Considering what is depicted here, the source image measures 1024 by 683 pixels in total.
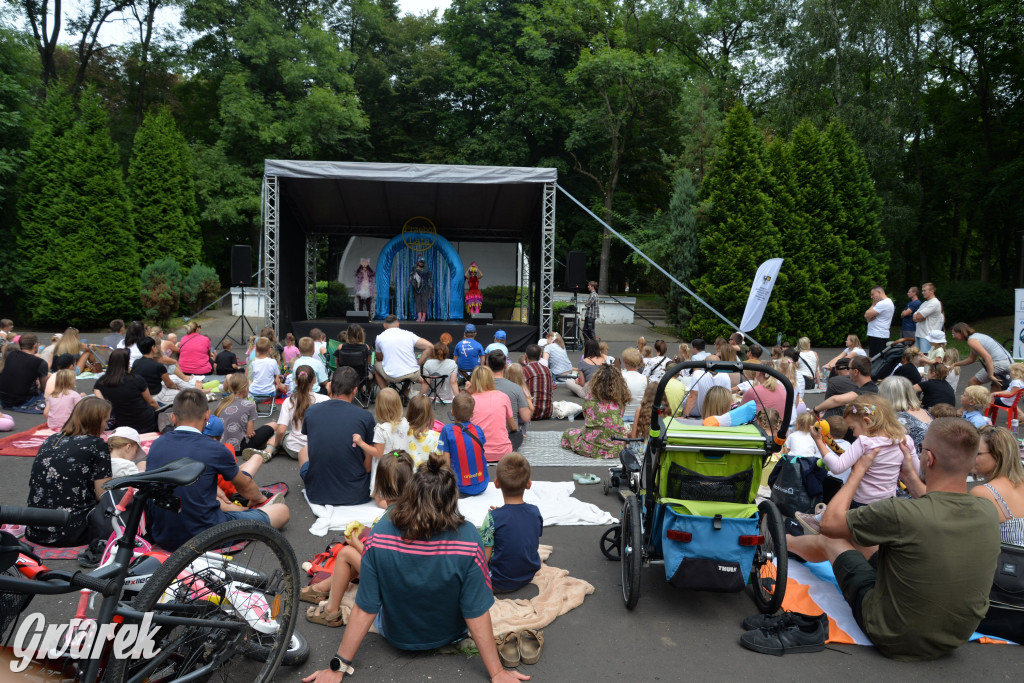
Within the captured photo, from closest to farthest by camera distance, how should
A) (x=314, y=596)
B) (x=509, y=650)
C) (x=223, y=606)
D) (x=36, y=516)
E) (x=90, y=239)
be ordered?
(x=36, y=516) → (x=223, y=606) → (x=509, y=650) → (x=314, y=596) → (x=90, y=239)

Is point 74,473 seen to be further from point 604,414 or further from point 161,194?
point 161,194

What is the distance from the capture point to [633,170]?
101ft

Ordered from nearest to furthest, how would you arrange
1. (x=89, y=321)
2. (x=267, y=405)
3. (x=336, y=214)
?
(x=267, y=405), (x=336, y=214), (x=89, y=321)

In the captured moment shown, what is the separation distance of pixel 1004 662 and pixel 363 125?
85.0 ft

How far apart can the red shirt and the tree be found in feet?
58.2

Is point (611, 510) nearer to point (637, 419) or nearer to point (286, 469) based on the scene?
point (637, 419)

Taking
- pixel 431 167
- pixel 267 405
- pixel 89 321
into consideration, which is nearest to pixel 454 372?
pixel 267 405

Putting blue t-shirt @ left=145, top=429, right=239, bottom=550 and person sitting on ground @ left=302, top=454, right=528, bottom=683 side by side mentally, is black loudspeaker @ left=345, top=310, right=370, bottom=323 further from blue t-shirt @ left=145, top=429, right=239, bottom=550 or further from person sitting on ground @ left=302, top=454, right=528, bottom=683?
person sitting on ground @ left=302, top=454, right=528, bottom=683

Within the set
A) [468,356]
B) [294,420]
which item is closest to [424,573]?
[294,420]

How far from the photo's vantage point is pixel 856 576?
142 inches

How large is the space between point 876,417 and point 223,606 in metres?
3.54

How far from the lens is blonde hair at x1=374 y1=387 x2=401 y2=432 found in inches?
221

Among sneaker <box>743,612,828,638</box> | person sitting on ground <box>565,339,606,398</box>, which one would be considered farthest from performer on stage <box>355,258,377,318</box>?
sneaker <box>743,612,828,638</box>

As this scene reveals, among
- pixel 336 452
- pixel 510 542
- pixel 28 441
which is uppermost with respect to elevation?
pixel 336 452
